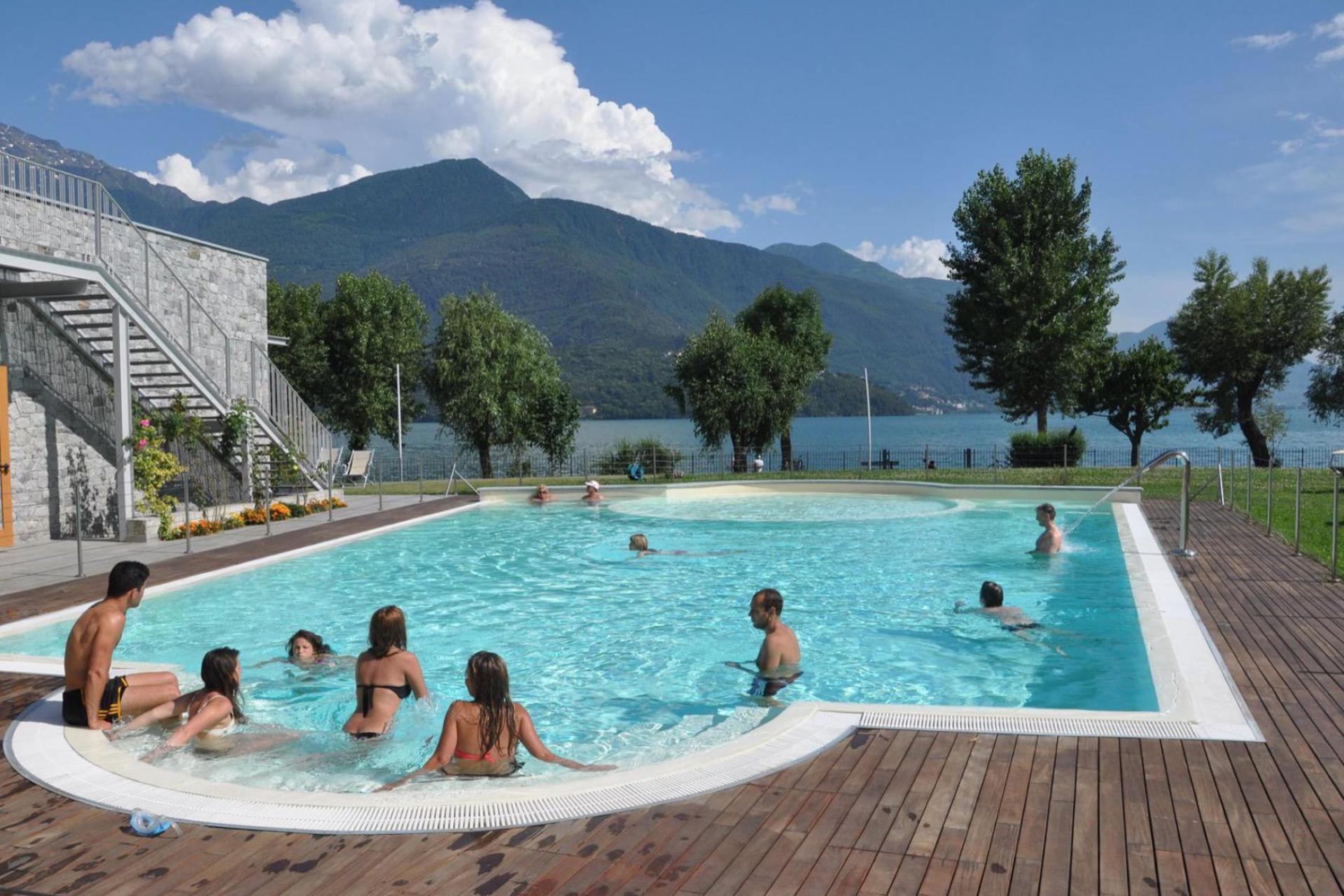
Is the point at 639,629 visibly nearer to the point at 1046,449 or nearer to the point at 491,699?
the point at 491,699

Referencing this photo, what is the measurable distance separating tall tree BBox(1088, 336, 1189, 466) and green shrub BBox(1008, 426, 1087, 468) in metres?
4.42

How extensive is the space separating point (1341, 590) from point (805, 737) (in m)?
6.83

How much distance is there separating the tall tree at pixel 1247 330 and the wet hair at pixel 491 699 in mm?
36554

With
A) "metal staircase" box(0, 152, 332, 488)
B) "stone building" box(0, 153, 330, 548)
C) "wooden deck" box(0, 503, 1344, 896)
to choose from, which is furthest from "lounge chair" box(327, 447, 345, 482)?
"wooden deck" box(0, 503, 1344, 896)

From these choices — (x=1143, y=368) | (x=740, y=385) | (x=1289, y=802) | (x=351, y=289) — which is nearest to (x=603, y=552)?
(x=1289, y=802)

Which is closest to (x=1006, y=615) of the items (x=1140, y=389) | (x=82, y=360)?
(x=82, y=360)

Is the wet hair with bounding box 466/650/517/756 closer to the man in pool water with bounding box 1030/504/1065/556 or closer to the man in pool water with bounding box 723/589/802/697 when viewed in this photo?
the man in pool water with bounding box 723/589/802/697

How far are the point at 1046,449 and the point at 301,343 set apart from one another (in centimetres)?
2856

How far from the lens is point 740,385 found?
35.6 metres

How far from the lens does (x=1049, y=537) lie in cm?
1395

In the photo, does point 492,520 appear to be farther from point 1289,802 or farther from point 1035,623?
point 1289,802

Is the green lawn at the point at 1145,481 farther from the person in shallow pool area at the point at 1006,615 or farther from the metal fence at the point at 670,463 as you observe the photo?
the person in shallow pool area at the point at 1006,615

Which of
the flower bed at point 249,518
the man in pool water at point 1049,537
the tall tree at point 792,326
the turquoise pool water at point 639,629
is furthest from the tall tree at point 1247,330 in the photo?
the flower bed at point 249,518

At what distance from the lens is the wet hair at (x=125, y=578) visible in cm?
544
